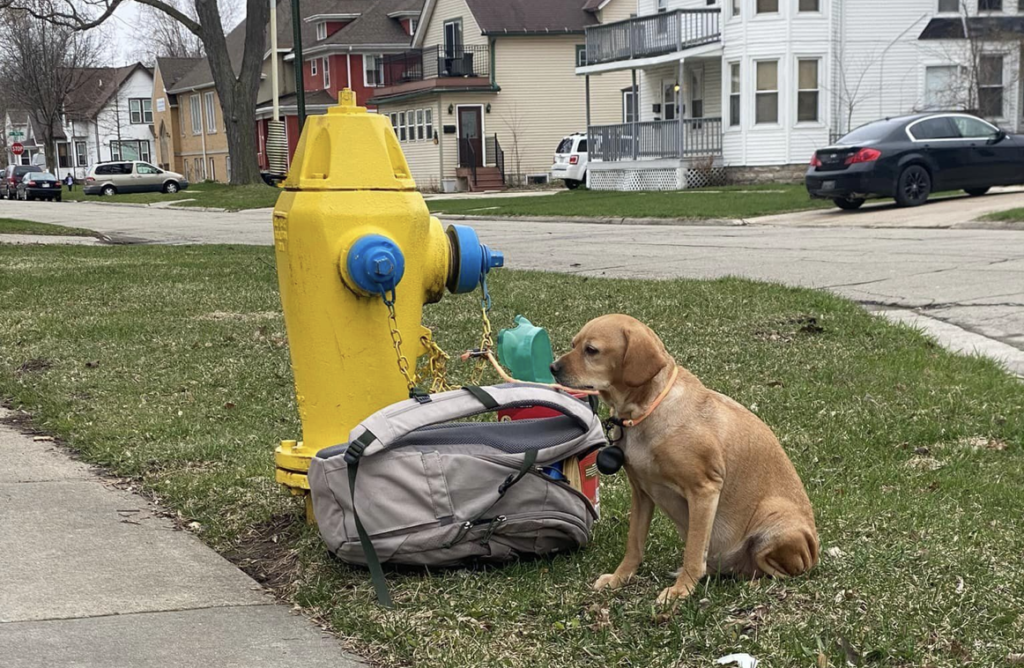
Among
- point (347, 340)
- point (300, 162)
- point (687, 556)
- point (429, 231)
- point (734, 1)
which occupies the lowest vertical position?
point (687, 556)

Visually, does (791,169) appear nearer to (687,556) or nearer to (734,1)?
(734,1)

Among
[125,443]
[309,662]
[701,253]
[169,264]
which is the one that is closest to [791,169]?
[701,253]

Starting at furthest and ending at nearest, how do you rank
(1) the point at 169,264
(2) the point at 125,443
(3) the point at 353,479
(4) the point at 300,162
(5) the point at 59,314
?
(1) the point at 169,264 → (5) the point at 59,314 → (2) the point at 125,443 → (4) the point at 300,162 → (3) the point at 353,479

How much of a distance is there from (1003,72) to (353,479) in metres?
31.8

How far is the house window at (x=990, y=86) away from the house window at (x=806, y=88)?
429cm

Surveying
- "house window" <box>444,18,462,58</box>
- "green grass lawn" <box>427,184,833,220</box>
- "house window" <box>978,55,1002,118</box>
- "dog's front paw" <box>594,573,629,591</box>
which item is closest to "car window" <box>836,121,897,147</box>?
"green grass lawn" <box>427,184,833,220</box>

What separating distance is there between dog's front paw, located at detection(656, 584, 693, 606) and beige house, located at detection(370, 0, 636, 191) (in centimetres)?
4072

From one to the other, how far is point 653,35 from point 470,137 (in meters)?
12.2

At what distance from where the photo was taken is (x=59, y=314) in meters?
9.80

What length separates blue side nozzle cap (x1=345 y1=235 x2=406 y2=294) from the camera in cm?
405

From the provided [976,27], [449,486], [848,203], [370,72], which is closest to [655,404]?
[449,486]

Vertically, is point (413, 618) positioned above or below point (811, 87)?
below

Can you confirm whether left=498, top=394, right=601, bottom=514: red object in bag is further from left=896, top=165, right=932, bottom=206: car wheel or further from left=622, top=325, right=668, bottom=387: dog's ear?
left=896, top=165, right=932, bottom=206: car wheel

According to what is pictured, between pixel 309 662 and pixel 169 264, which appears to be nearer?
pixel 309 662
